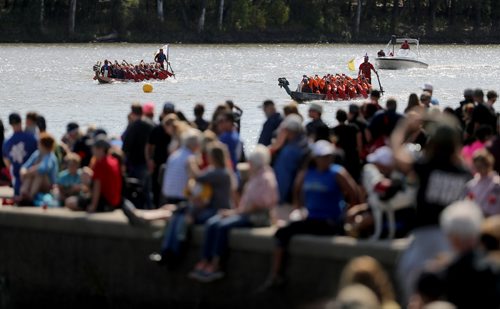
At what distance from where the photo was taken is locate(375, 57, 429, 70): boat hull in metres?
74.9

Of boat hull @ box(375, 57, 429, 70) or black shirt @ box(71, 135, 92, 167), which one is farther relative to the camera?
boat hull @ box(375, 57, 429, 70)

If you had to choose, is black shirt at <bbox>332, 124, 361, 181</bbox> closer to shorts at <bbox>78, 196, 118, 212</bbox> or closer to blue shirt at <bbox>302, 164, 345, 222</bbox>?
shorts at <bbox>78, 196, 118, 212</bbox>

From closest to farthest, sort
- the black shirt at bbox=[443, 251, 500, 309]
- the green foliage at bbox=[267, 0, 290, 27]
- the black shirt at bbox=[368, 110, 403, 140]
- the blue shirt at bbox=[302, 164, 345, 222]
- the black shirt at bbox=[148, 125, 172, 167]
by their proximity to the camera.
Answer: the black shirt at bbox=[443, 251, 500, 309] < the blue shirt at bbox=[302, 164, 345, 222] < the black shirt at bbox=[148, 125, 172, 167] < the black shirt at bbox=[368, 110, 403, 140] < the green foliage at bbox=[267, 0, 290, 27]

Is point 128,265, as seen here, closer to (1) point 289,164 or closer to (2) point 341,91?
(1) point 289,164

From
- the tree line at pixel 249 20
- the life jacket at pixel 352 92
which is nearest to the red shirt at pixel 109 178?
the life jacket at pixel 352 92

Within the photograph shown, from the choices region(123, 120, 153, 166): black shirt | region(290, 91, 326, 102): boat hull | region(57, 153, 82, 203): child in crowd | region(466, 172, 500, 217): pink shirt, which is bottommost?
region(290, 91, 326, 102): boat hull

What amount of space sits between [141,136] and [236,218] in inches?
145

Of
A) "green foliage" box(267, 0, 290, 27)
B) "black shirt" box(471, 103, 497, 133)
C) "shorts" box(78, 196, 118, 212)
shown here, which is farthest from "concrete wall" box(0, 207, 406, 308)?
"green foliage" box(267, 0, 290, 27)

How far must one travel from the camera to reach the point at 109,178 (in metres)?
14.1

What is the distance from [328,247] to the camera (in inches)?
486

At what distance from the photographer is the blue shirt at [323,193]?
1203 centimetres

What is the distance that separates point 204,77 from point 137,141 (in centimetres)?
5667

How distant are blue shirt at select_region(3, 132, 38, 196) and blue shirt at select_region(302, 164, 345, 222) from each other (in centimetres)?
517

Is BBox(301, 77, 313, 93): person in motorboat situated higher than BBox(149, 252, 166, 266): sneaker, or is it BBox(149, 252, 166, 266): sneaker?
BBox(149, 252, 166, 266): sneaker
